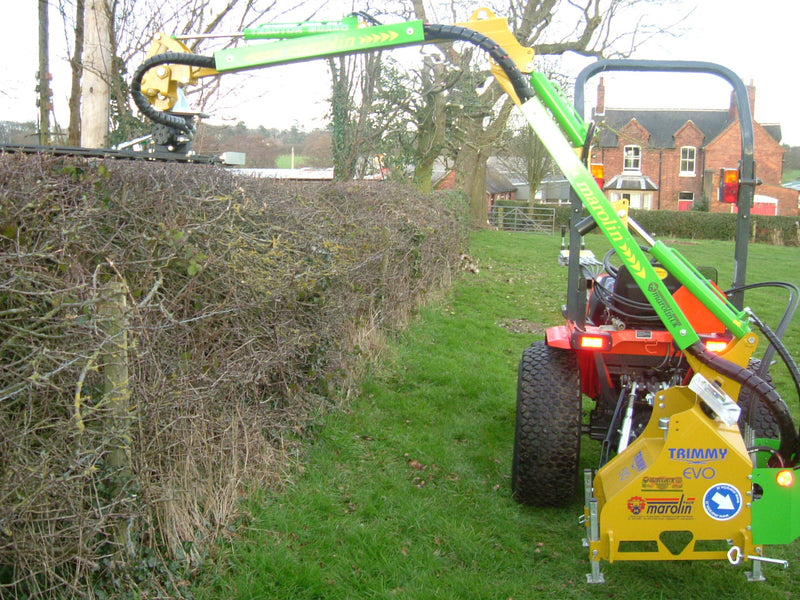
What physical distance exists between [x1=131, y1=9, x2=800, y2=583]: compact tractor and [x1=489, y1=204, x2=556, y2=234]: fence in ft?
85.6

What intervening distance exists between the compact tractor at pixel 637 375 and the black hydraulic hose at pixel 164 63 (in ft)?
0.05

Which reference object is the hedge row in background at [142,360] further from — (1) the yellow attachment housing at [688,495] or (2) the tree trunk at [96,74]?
(2) the tree trunk at [96,74]

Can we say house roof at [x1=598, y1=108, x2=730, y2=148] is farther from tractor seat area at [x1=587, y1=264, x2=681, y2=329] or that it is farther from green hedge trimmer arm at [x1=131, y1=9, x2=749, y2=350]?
tractor seat area at [x1=587, y1=264, x2=681, y2=329]

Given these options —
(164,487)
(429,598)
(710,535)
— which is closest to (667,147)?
(710,535)

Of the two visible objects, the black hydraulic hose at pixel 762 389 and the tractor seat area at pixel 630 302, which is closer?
the black hydraulic hose at pixel 762 389

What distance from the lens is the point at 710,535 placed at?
3.41m

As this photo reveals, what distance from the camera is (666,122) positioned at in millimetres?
13070

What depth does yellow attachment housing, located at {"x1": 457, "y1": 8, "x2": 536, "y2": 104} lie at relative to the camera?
4.25m

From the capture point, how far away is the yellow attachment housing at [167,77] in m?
5.17

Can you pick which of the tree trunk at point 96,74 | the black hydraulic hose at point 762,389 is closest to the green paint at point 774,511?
the black hydraulic hose at point 762,389

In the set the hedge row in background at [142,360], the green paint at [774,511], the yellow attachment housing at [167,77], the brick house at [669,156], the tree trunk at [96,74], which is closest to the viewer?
the hedge row in background at [142,360]

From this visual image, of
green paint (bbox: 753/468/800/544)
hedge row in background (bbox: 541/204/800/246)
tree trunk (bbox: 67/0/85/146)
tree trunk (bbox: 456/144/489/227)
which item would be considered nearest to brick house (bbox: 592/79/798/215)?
green paint (bbox: 753/468/800/544)

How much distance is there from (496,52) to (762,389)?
230 cm

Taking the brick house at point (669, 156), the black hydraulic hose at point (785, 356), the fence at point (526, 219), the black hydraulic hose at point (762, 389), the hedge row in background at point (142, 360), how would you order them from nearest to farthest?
the hedge row in background at point (142, 360), the black hydraulic hose at point (762, 389), the black hydraulic hose at point (785, 356), the brick house at point (669, 156), the fence at point (526, 219)
